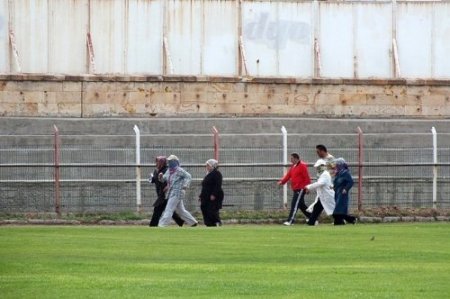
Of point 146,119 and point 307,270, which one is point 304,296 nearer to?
point 307,270

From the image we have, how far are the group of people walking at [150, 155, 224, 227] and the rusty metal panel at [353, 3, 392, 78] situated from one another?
44.5 feet

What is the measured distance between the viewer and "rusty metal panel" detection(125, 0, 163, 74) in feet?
156

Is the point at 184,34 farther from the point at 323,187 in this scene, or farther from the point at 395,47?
the point at 323,187

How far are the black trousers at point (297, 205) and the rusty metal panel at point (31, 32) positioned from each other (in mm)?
12359

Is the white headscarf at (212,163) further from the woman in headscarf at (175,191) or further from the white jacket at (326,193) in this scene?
the white jacket at (326,193)

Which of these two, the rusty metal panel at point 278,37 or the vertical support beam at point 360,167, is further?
the rusty metal panel at point 278,37

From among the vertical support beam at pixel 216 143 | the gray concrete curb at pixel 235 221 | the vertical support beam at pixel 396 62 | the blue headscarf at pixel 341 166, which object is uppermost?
the vertical support beam at pixel 396 62

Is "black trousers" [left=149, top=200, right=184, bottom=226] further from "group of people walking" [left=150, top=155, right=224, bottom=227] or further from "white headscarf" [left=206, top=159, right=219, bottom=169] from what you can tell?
"white headscarf" [left=206, top=159, right=219, bottom=169]

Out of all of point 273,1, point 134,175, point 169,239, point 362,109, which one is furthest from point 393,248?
point 273,1

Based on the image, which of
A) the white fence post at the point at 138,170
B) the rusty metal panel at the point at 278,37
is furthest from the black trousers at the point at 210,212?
the rusty metal panel at the point at 278,37

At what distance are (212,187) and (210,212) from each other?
1.71 ft

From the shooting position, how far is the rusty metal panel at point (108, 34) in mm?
47500

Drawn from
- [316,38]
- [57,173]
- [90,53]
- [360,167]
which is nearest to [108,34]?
[90,53]

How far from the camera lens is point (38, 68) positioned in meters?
46.8
